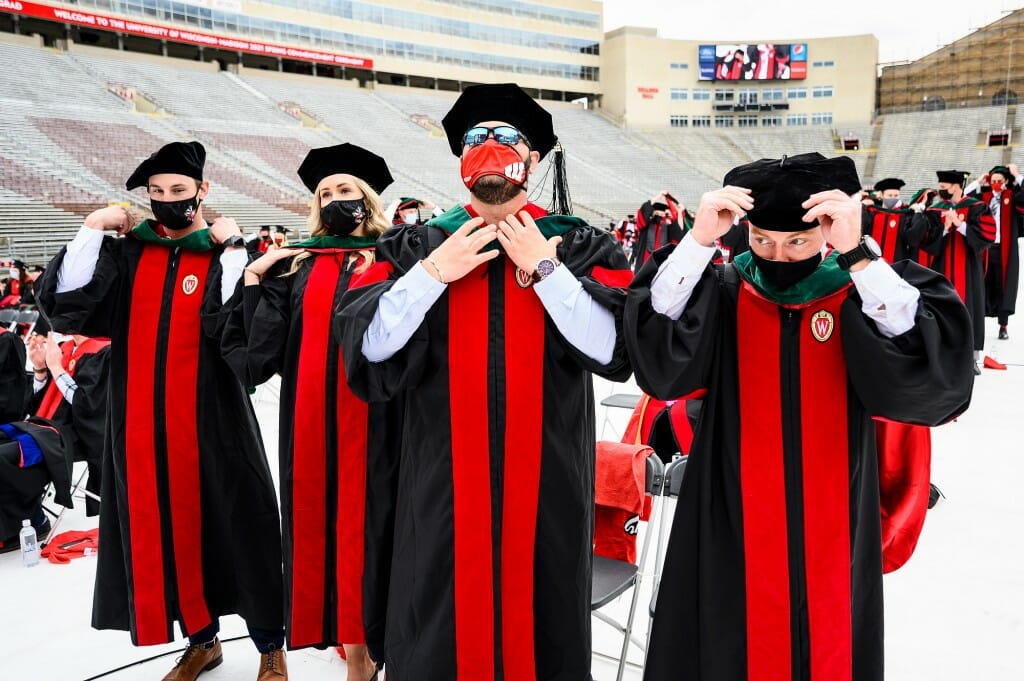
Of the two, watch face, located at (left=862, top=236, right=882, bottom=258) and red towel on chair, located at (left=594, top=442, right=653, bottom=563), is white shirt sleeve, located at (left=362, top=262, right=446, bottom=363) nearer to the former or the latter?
watch face, located at (left=862, top=236, right=882, bottom=258)

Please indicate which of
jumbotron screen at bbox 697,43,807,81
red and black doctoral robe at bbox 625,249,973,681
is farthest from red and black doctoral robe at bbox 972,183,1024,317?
jumbotron screen at bbox 697,43,807,81

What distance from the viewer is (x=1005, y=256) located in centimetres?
800

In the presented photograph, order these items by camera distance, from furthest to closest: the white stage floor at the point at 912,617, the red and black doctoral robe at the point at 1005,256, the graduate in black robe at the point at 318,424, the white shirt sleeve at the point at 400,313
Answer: the red and black doctoral robe at the point at 1005,256, the white stage floor at the point at 912,617, the graduate in black robe at the point at 318,424, the white shirt sleeve at the point at 400,313

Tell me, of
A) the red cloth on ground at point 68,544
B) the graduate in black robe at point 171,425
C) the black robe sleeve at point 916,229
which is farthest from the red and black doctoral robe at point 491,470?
the black robe sleeve at point 916,229

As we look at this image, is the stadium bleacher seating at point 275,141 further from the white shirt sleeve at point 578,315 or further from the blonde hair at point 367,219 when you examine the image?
the white shirt sleeve at point 578,315

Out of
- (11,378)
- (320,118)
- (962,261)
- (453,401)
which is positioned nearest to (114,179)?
(320,118)

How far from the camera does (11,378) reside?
14.7 ft

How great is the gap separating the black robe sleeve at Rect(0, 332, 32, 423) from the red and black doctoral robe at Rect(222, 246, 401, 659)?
275 centimetres

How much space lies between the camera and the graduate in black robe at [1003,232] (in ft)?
23.8

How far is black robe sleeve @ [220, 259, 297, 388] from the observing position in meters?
2.49

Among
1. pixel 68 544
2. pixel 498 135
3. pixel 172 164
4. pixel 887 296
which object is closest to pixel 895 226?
pixel 887 296

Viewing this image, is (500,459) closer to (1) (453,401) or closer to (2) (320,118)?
(1) (453,401)

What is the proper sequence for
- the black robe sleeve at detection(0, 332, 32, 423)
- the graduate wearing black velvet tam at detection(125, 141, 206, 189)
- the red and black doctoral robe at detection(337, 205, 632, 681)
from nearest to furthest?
1. the red and black doctoral robe at detection(337, 205, 632, 681)
2. the graduate wearing black velvet tam at detection(125, 141, 206, 189)
3. the black robe sleeve at detection(0, 332, 32, 423)

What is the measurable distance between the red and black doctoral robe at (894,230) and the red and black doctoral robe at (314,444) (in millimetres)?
6234
